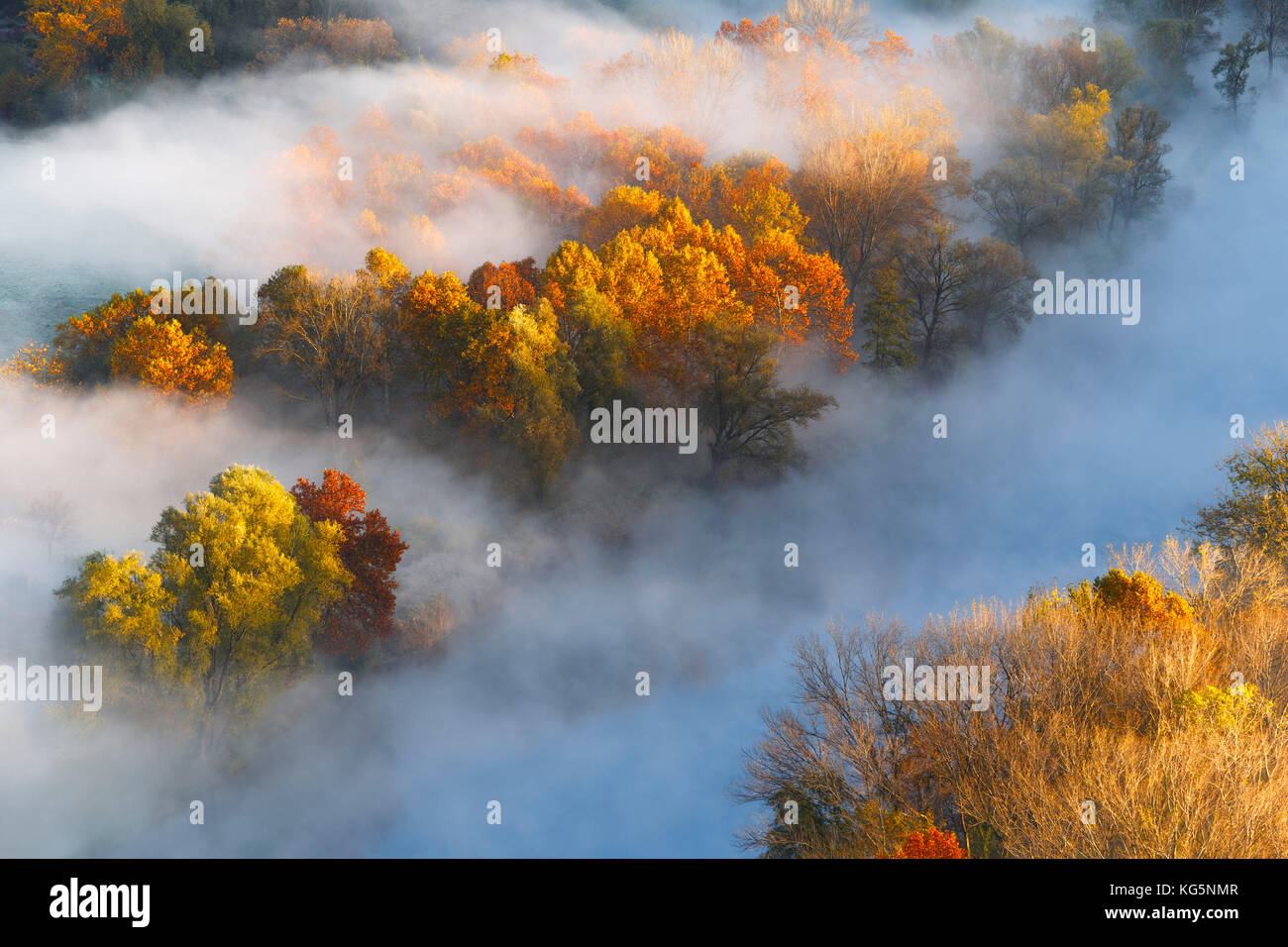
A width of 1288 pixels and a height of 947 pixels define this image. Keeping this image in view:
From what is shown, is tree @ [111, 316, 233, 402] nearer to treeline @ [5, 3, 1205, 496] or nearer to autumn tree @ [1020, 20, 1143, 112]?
treeline @ [5, 3, 1205, 496]

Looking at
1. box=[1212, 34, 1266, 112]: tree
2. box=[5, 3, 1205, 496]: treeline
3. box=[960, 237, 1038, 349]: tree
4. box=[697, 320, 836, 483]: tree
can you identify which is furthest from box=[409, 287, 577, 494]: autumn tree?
box=[1212, 34, 1266, 112]: tree

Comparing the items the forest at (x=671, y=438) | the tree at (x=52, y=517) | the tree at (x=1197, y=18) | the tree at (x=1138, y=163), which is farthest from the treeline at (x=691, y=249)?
the tree at (x=1197, y=18)

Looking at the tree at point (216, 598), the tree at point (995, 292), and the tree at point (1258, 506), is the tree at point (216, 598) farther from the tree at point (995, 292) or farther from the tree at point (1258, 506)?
the tree at point (995, 292)

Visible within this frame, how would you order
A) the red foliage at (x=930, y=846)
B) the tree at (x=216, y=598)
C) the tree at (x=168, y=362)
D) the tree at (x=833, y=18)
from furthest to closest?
the tree at (x=833, y=18) < the tree at (x=168, y=362) < the tree at (x=216, y=598) < the red foliage at (x=930, y=846)

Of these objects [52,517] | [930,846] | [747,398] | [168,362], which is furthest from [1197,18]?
[52,517]

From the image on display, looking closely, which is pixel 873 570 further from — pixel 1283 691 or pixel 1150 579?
pixel 1283 691

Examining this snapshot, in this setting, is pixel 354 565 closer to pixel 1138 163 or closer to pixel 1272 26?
pixel 1138 163
